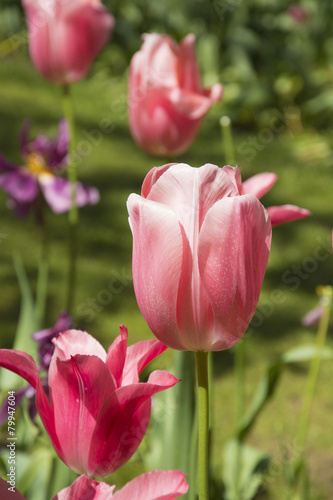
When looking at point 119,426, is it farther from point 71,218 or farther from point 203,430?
point 71,218

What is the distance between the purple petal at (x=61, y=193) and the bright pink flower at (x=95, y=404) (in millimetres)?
737

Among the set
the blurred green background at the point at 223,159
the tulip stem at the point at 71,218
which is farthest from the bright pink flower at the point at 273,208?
the blurred green background at the point at 223,159

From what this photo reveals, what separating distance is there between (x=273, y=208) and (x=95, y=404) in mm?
287

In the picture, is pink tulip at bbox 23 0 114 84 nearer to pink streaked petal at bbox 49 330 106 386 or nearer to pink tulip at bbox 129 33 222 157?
pink tulip at bbox 129 33 222 157

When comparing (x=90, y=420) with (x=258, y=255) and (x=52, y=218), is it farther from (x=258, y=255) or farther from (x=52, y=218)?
(x=52, y=218)

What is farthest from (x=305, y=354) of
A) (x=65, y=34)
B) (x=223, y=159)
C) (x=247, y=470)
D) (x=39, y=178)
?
(x=223, y=159)

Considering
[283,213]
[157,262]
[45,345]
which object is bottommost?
[45,345]

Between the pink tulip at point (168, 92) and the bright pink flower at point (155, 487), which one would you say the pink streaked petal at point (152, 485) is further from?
the pink tulip at point (168, 92)

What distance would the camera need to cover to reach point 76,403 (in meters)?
0.46

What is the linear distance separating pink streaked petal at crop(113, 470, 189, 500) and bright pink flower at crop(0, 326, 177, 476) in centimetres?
6

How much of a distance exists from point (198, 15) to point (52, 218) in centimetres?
197

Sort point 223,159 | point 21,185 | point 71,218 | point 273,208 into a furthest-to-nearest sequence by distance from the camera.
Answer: point 223,159 < point 21,185 < point 71,218 < point 273,208

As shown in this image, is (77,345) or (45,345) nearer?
(77,345)

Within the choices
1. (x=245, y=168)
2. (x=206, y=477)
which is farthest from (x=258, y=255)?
(x=245, y=168)
